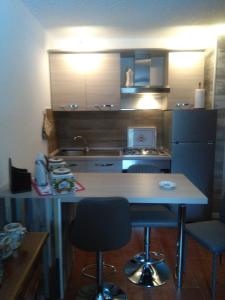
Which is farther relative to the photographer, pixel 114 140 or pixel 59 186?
pixel 114 140

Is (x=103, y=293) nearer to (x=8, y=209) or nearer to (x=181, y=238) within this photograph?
(x=181, y=238)

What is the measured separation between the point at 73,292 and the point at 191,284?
102 centimetres

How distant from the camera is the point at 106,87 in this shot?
3.45 m

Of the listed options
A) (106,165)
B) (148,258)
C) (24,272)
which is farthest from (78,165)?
(24,272)

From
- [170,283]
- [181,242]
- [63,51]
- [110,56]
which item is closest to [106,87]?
[110,56]

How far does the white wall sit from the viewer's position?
6.73 ft

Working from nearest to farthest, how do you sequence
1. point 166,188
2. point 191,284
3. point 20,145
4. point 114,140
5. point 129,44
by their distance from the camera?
point 166,188, point 191,284, point 20,145, point 129,44, point 114,140

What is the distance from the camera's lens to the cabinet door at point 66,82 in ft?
11.1

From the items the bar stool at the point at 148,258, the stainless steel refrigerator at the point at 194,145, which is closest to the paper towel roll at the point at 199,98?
the stainless steel refrigerator at the point at 194,145

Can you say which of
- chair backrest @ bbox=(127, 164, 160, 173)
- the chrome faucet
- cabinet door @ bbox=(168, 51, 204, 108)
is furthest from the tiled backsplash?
chair backrest @ bbox=(127, 164, 160, 173)

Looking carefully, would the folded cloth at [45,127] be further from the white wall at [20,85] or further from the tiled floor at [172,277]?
the tiled floor at [172,277]

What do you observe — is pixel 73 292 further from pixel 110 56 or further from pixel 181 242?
pixel 110 56

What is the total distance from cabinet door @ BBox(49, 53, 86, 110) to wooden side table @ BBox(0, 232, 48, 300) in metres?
2.19

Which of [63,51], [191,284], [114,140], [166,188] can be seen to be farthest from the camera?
[114,140]
